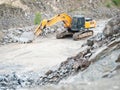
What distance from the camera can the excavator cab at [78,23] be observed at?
106 feet

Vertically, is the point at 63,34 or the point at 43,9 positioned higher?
the point at 43,9

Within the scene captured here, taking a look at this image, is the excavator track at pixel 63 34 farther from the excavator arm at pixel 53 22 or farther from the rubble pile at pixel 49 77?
the rubble pile at pixel 49 77

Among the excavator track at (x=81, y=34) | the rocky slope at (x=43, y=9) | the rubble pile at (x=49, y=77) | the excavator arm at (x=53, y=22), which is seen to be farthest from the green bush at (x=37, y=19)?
the rubble pile at (x=49, y=77)

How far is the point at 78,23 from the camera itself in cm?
3238

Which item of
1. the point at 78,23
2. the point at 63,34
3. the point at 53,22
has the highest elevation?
the point at 53,22

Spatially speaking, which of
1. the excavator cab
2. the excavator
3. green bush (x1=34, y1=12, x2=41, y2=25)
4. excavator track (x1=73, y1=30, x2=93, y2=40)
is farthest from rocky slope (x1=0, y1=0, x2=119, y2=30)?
excavator track (x1=73, y1=30, x2=93, y2=40)

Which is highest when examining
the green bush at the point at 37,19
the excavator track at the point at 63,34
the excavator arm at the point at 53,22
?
the excavator arm at the point at 53,22

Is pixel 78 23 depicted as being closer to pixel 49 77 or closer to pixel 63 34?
pixel 63 34

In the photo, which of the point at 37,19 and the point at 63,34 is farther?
the point at 37,19

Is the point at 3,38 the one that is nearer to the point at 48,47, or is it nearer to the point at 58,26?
the point at 48,47

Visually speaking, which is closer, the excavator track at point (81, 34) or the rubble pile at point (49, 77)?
the rubble pile at point (49, 77)

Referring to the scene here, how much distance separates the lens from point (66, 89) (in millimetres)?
15266

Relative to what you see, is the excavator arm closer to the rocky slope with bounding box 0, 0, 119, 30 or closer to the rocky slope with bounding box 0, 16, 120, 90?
the rocky slope with bounding box 0, 0, 119, 30

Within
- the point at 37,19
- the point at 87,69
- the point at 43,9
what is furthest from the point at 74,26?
the point at 87,69
